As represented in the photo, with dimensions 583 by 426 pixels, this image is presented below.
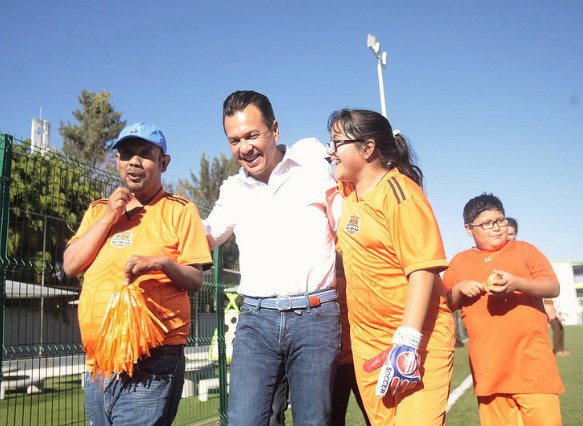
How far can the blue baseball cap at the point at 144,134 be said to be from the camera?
319 cm

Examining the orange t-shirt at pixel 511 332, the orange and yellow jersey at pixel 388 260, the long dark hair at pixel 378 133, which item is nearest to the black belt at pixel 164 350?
the orange and yellow jersey at pixel 388 260

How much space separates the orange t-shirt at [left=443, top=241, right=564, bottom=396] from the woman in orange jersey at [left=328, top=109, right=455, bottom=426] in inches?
52.7

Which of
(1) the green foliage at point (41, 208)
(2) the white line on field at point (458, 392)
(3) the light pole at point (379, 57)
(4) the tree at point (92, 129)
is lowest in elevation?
(2) the white line on field at point (458, 392)

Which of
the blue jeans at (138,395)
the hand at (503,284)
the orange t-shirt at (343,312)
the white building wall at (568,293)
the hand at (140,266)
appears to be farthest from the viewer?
the white building wall at (568,293)

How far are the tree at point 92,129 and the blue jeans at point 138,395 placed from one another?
4869 cm

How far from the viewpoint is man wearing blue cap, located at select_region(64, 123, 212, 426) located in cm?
289

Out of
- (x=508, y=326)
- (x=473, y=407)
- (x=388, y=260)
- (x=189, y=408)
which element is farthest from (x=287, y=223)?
→ (x=473, y=407)

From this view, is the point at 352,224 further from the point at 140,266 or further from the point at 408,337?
the point at 140,266

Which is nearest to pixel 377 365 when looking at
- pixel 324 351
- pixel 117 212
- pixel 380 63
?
pixel 324 351

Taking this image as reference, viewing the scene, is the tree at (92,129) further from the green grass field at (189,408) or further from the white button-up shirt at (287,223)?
the white button-up shirt at (287,223)

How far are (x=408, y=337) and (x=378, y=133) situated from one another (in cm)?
116

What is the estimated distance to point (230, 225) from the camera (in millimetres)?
3561

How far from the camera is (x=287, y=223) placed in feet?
10.6

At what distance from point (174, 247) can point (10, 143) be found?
230cm
